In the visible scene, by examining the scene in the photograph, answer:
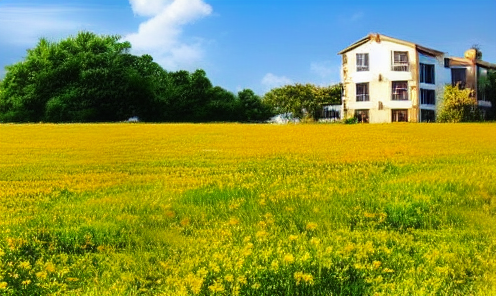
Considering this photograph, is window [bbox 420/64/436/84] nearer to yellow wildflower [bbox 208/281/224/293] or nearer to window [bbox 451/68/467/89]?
window [bbox 451/68/467/89]

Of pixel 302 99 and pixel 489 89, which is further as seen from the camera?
pixel 489 89

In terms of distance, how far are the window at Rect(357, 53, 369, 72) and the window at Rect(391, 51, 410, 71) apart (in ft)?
0.49

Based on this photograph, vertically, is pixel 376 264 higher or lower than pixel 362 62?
lower

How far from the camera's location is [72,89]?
3461mm

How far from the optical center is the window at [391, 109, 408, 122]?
3.87 meters

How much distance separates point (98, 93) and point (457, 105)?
2100mm

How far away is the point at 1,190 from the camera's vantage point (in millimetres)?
3592

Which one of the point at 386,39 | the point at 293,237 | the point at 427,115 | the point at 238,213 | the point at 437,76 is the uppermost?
the point at 386,39

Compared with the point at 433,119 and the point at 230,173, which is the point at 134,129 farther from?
the point at 433,119

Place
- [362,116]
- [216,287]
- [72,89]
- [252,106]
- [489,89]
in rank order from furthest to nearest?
[489,89]
[362,116]
[252,106]
[72,89]
[216,287]

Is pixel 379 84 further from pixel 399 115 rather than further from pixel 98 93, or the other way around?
pixel 98 93

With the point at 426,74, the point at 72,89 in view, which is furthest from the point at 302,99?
the point at 72,89

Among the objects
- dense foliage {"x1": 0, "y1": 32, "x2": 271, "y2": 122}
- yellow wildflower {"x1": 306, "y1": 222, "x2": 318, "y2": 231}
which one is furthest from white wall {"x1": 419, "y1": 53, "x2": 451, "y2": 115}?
dense foliage {"x1": 0, "y1": 32, "x2": 271, "y2": 122}

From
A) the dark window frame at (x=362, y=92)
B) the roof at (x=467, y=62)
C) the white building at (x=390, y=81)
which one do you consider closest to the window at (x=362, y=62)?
the white building at (x=390, y=81)
